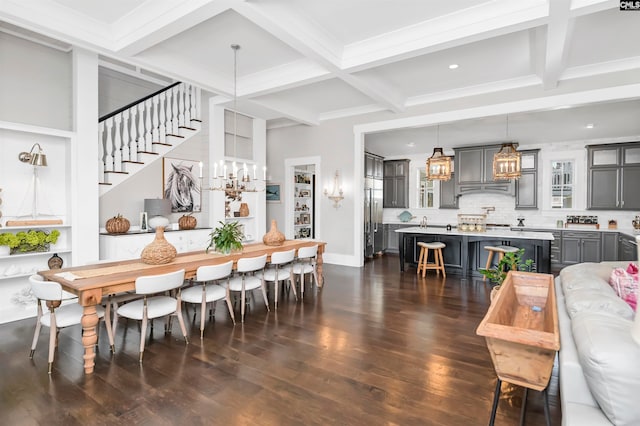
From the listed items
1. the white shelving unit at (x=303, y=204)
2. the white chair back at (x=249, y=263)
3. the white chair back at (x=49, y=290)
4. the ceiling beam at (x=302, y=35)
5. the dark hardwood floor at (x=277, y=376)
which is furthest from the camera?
the white shelving unit at (x=303, y=204)

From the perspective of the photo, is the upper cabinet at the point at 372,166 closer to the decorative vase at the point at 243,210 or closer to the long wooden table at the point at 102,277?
the decorative vase at the point at 243,210

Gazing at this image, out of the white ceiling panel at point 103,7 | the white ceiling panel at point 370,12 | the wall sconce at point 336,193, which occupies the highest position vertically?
the white ceiling panel at point 103,7

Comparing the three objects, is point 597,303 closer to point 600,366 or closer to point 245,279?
point 600,366

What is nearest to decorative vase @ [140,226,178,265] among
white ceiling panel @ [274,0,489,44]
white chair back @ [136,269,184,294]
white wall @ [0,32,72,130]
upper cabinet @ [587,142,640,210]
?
white chair back @ [136,269,184,294]

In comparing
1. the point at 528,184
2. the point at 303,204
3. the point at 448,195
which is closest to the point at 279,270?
the point at 303,204

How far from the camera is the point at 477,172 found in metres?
8.31

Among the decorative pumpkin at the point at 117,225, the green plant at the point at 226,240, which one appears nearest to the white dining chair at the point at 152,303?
the green plant at the point at 226,240

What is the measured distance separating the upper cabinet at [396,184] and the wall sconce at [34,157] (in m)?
7.75

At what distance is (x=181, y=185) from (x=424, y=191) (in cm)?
645

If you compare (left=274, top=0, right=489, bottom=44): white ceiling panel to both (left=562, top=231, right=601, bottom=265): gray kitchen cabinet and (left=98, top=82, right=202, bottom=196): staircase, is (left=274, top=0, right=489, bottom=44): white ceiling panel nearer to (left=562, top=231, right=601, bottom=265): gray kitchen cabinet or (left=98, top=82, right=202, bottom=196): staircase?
(left=98, top=82, right=202, bottom=196): staircase

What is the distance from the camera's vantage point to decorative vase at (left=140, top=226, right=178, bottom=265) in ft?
11.3

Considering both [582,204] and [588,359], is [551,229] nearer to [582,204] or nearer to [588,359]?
[582,204]

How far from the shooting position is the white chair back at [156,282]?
2.81m

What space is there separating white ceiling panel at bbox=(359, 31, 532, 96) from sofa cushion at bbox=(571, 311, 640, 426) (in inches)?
143
